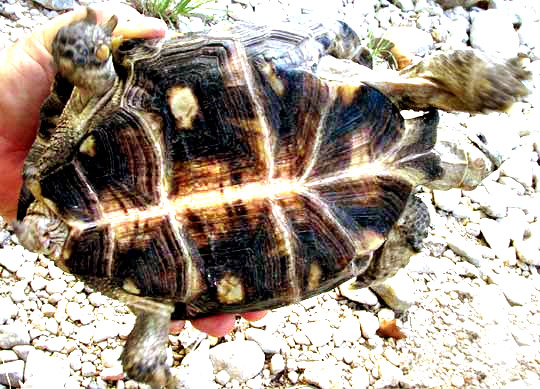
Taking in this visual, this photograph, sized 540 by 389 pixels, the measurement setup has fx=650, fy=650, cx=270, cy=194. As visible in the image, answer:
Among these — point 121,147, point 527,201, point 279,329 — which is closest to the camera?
point 121,147

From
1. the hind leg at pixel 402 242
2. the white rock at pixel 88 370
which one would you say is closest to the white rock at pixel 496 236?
the hind leg at pixel 402 242

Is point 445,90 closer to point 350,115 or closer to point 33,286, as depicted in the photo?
point 350,115

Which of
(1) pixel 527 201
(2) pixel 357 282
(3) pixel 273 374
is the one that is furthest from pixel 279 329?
(1) pixel 527 201

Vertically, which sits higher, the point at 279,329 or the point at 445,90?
the point at 445,90

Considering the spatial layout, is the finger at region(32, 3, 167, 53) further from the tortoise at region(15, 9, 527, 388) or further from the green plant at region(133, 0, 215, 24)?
the green plant at region(133, 0, 215, 24)

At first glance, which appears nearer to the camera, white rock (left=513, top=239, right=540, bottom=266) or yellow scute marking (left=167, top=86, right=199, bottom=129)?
yellow scute marking (left=167, top=86, right=199, bottom=129)

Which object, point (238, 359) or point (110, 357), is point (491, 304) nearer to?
point (238, 359)

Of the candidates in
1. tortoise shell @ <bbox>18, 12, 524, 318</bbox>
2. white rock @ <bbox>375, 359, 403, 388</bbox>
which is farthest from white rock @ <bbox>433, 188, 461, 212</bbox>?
tortoise shell @ <bbox>18, 12, 524, 318</bbox>
